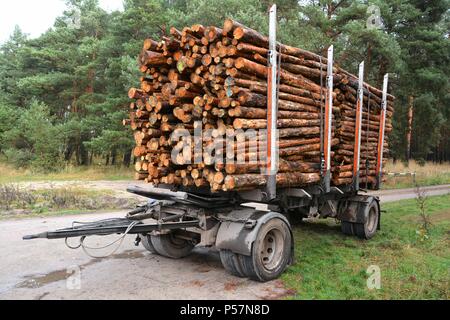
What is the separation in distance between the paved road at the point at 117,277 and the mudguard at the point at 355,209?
344cm

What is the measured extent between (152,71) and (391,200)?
43.1 ft

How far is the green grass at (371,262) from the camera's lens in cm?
557

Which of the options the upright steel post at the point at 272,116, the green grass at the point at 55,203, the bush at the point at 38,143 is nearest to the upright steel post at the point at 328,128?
the upright steel post at the point at 272,116

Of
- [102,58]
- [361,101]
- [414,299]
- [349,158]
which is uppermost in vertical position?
[102,58]

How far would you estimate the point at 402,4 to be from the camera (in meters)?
23.6

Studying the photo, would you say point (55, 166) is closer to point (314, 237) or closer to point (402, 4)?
point (314, 237)

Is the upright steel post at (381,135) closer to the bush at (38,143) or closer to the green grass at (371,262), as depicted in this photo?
the green grass at (371,262)

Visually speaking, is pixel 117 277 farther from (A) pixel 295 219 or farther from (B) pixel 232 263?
(A) pixel 295 219

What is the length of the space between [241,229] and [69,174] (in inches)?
829

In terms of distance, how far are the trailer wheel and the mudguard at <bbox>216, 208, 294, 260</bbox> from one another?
9 cm

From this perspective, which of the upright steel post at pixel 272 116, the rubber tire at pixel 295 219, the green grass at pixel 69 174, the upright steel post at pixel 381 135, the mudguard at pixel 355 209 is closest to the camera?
the upright steel post at pixel 272 116

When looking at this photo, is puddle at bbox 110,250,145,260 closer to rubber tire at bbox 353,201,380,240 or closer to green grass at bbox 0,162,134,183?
rubber tire at bbox 353,201,380,240
